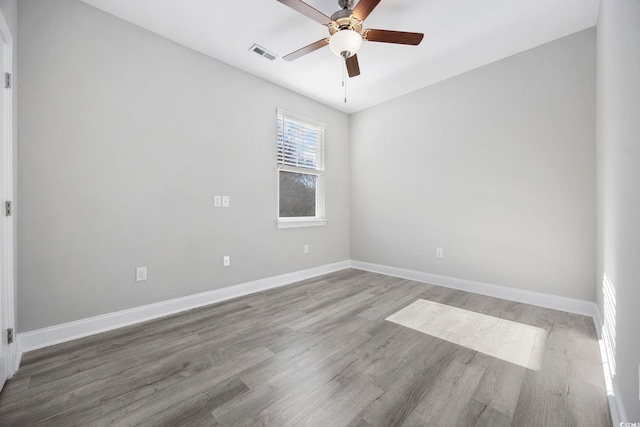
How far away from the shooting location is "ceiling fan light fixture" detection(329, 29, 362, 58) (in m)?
1.98

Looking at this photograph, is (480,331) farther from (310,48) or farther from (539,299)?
(310,48)

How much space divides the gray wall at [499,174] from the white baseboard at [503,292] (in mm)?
66

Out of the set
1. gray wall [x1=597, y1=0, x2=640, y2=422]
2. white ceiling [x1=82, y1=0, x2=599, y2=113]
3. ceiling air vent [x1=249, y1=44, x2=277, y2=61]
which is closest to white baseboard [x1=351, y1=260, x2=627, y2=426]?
gray wall [x1=597, y1=0, x2=640, y2=422]

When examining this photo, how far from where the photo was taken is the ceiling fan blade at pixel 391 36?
2029mm

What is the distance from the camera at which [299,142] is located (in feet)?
12.6

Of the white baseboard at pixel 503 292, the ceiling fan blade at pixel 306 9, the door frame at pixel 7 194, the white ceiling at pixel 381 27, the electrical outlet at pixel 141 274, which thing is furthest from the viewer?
the white baseboard at pixel 503 292

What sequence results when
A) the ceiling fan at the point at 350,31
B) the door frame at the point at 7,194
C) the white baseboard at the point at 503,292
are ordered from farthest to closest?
the white baseboard at the point at 503,292, the ceiling fan at the point at 350,31, the door frame at the point at 7,194

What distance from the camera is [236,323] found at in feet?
7.64

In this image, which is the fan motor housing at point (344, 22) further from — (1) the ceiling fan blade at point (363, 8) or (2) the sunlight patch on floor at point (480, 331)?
(2) the sunlight patch on floor at point (480, 331)

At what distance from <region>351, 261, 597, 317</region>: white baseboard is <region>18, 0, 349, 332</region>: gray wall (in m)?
2.02

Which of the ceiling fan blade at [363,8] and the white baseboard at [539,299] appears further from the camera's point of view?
the ceiling fan blade at [363,8]

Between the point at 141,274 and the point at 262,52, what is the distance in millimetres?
2586

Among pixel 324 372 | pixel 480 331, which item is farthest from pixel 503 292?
pixel 324 372

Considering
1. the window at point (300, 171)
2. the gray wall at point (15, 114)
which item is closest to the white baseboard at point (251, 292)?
the gray wall at point (15, 114)
